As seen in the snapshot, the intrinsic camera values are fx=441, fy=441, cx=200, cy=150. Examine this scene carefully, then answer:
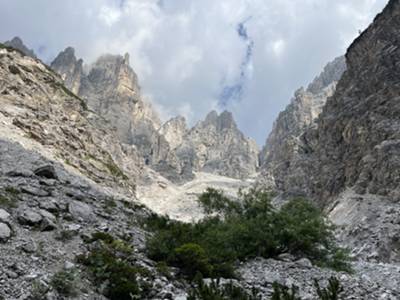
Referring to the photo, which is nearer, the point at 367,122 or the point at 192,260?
the point at 192,260

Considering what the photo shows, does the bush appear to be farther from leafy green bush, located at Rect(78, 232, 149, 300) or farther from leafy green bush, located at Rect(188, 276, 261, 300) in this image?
leafy green bush, located at Rect(188, 276, 261, 300)

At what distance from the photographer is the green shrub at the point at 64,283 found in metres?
12.8

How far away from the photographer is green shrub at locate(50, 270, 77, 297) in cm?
1275

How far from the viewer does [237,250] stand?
2280 centimetres

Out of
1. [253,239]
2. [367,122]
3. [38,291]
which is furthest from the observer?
[367,122]

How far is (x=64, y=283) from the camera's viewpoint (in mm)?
12953

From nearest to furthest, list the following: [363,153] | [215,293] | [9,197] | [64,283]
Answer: [64,283], [215,293], [9,197], [363,153]

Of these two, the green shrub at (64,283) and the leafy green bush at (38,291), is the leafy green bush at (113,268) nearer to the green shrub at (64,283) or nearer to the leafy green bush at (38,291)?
the green shrub at (64,283)

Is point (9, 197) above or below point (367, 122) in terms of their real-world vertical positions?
below

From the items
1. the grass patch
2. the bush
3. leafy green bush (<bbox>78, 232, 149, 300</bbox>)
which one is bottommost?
leafy green bush (<bbox>78, 232, 149, 300</bbox>)

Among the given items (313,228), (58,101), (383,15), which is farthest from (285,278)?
(383,15)

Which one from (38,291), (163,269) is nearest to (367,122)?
(163,269)

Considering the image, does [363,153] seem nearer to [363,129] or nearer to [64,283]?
[363,129]

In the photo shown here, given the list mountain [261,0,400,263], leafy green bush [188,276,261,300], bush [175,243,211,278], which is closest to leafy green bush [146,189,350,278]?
bush [175,243,211,278]
